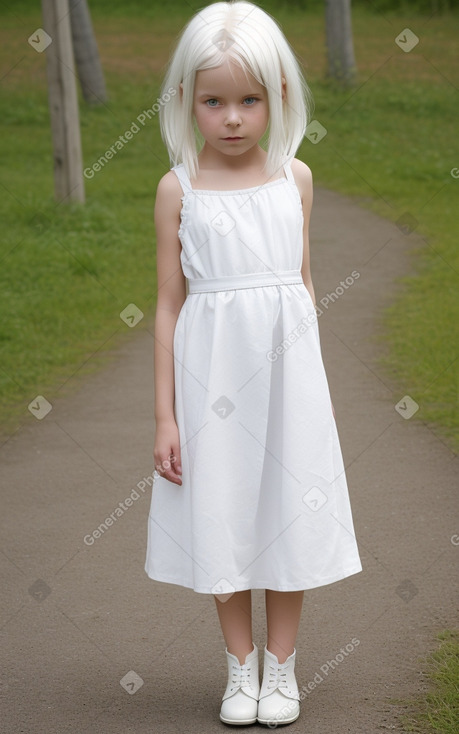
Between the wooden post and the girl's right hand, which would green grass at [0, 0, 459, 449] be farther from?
the girl's right hand

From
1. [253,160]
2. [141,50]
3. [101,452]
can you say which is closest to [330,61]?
[141,50]

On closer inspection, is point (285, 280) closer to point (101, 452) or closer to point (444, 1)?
point (101, 452)

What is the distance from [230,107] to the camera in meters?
2.55

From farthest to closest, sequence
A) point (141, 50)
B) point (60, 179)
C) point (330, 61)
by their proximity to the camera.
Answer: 1. point (141, 50)
2. point (330, 61)
3. point (60, 179)

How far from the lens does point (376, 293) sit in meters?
7.88

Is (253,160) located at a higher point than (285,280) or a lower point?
higher

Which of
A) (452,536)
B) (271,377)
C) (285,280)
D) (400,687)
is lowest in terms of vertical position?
(452,536)

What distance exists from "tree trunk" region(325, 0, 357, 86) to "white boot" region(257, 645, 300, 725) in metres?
16.2

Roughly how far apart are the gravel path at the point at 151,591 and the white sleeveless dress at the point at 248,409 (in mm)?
493

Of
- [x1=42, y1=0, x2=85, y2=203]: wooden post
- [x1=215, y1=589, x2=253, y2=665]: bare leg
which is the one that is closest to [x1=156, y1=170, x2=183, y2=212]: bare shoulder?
[x1=215, y1=589, x2=253, y2=665]: bare leg

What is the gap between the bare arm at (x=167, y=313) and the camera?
2.66 meters

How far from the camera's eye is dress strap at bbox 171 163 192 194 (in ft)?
8.69

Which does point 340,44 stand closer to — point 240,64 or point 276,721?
point 240,64

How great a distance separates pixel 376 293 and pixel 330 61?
11.3m
